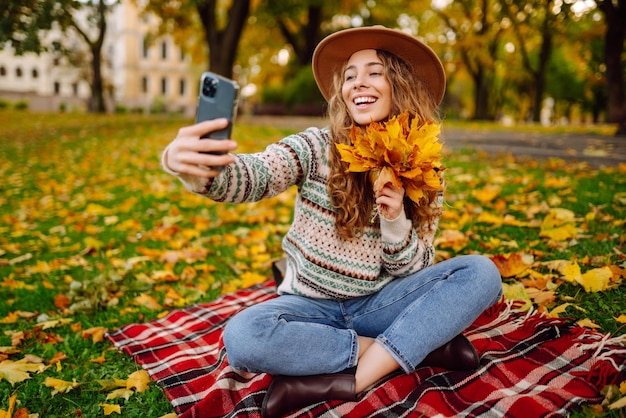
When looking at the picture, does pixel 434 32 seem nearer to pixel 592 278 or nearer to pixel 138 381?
pixel 592 278

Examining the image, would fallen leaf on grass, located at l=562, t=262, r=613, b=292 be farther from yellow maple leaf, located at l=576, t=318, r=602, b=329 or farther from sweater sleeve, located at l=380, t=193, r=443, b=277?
sweater sleeve, located at l=380, t=193, r=443, b=277

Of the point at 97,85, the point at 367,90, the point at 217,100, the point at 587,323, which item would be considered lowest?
the point at 587,323

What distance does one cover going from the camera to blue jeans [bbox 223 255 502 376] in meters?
1.75

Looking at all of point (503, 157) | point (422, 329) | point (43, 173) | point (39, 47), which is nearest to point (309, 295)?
point (422, 329)

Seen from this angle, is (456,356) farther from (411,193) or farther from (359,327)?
(411,193)

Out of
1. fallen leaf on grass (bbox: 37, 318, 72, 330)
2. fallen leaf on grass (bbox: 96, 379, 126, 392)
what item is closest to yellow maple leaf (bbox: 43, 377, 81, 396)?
fallen leaf on grass (bbox: 96, 379, 126, 392)

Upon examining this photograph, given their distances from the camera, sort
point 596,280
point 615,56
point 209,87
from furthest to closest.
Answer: point 615,56, point 596,280, point 209,87

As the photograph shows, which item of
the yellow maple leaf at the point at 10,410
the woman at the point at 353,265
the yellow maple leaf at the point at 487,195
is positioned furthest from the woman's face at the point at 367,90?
the yellow maple leaf at the point at 487,195

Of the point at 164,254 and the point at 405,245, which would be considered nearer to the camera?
the point at 405,245

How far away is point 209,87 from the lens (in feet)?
4.56

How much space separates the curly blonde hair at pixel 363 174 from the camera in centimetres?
198

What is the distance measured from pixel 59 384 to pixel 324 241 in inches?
50.3

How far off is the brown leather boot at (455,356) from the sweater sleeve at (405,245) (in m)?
0.35

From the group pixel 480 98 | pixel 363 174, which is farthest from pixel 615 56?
pixel 480 98
